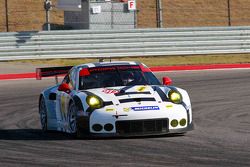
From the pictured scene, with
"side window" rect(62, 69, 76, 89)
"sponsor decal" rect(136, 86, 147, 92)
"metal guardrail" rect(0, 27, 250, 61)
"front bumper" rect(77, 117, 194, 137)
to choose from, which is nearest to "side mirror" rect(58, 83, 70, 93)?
"side window" rect(62, 69, 76, 89)

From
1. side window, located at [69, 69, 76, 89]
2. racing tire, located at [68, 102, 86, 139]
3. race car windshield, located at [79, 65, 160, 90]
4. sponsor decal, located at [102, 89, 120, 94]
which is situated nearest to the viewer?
racing tire, located at [68, 102, 86, 139]

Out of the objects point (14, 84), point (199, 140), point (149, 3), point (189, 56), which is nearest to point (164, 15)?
point (149, 3)

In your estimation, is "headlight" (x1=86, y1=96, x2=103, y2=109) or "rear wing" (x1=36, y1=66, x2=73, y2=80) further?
"rear wing" (x1=36, y1=66, x2=73, y2=80)

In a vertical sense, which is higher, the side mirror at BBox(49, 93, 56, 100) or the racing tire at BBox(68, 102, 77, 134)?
the side mirror at BBox(49, 93, 56, 100)

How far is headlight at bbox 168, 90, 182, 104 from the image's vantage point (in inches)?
497

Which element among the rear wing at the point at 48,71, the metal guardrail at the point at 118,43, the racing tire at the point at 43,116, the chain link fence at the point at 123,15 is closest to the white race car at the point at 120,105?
the racing tire at the point at 43,116

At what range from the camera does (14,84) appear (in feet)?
78.8

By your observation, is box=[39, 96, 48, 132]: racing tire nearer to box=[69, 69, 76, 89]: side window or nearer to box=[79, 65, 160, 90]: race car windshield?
box=[69, 69, 76, 89]: side window

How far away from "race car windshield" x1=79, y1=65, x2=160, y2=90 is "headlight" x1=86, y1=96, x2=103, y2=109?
91 centimetres

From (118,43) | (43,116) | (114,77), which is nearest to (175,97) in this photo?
(114,77)

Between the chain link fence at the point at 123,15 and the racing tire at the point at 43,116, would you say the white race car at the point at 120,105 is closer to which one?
the racing tire at the point at 43,116

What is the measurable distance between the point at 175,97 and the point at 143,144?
1218mm

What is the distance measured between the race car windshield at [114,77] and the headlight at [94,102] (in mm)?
905

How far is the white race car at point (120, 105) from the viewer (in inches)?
481
